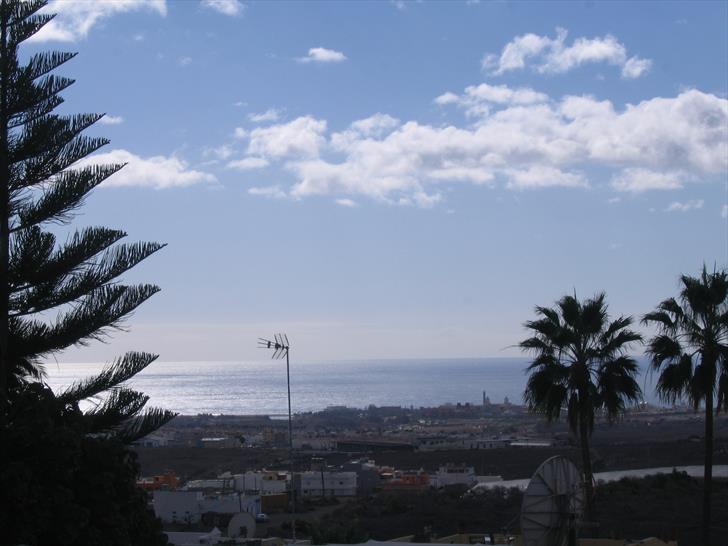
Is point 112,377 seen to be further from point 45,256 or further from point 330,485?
point 330,485

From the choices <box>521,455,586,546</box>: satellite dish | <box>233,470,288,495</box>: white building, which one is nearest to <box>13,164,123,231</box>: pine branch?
<box>521,455,586,546</box>: satellite dish

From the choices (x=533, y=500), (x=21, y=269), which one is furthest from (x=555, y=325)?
(x=21, y=269)

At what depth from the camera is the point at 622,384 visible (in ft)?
48.5

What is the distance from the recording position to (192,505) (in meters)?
28.4

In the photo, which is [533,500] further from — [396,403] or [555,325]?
[396,403]

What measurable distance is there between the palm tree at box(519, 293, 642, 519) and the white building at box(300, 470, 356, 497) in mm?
23844

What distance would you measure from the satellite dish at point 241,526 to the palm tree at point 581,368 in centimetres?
658

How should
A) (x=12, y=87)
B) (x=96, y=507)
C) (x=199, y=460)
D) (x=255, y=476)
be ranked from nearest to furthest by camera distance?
1. (x=96, y=507)
2. (x=12, y=87)
3. (x=255, y=476)
4. (x=199, y=460)

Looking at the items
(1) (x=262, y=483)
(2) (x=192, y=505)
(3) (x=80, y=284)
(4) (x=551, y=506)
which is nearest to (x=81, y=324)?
(3) (x=80, y=284)

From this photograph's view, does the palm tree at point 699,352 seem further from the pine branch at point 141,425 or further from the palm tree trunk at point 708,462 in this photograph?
the pine branch at point 141,425

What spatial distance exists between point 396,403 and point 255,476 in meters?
153

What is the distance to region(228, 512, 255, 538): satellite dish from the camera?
18828 millimetres

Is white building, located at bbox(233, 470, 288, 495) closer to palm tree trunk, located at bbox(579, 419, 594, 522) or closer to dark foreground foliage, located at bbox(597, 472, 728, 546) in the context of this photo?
dark foreground foliage, located at bbox(597, 472, 728, 546)

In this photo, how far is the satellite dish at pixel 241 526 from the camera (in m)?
18.8
